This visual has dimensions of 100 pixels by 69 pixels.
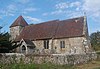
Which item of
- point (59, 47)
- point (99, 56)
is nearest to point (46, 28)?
point (59, 47)

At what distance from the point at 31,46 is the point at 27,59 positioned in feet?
68.4

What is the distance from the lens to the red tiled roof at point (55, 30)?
34.5m

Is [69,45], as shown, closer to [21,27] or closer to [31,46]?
[31,46]

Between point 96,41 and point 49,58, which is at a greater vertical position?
point 96,41

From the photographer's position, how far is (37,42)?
124ft

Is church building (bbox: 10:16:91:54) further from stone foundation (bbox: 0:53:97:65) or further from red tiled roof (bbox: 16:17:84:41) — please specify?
stone foundation (bbox: 0:53:97:65)

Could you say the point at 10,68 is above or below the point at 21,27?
below

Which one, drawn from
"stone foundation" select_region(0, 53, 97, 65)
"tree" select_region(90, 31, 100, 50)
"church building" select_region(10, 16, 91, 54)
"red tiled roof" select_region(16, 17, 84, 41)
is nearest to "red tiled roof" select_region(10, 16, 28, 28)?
"red tiled roof" select_region(16, 17, 84, 41)

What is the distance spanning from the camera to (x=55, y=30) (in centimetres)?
3703

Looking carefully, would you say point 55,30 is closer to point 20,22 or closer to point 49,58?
point 20,22

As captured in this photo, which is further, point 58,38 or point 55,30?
point 55,30

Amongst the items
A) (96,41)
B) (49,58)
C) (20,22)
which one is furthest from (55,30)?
(96,41)

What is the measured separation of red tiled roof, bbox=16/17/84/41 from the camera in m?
34.5

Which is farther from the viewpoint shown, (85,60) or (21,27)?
(21,27)
